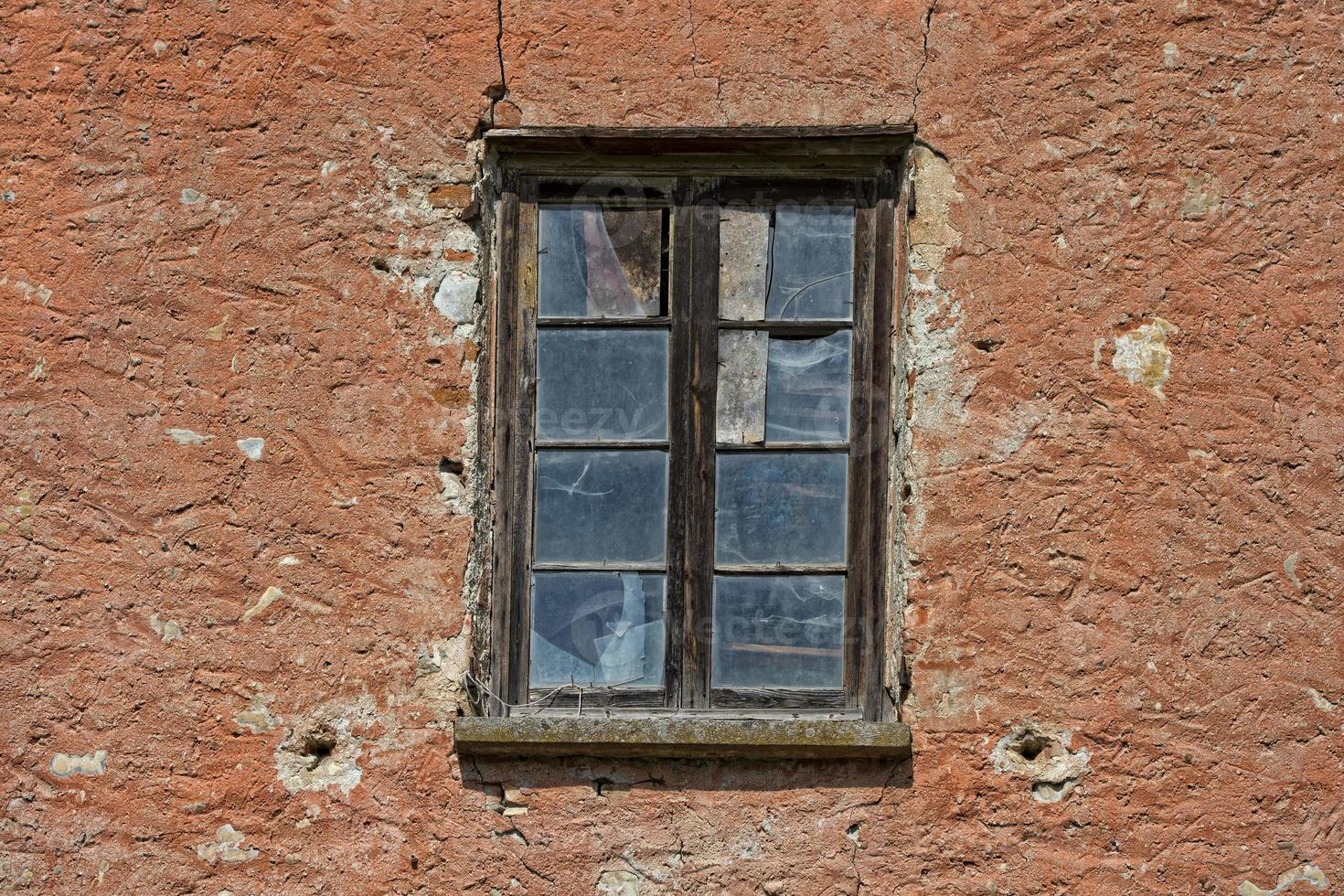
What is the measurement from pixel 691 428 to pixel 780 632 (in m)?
0.56

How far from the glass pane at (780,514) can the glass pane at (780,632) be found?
0.06m

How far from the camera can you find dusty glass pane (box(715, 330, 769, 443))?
3.17 metres

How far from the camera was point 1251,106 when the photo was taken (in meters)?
2.99

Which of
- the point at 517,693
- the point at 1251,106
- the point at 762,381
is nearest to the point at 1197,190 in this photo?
the point at 1251,106

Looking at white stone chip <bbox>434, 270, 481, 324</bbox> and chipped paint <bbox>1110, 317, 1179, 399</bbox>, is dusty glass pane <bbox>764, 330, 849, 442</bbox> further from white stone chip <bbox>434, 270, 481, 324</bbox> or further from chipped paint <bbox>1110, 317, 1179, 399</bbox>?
white stone chip <bbox>434, 270, 481, 324</bbox>

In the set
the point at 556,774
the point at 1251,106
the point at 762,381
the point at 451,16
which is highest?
the point at 451,16

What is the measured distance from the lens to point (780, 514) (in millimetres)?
3172

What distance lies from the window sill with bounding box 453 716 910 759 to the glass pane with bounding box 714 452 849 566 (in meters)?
0.44

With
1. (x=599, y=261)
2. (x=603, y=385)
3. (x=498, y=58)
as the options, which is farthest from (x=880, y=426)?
(x=498, y=58)

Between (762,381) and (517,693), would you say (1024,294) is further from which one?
(517,693)

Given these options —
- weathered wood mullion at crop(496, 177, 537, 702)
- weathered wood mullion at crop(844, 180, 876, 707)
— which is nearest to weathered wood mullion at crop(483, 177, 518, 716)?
weathered wood mullion at crop(496, 177, 537, 702)

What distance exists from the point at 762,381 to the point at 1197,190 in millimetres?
1125

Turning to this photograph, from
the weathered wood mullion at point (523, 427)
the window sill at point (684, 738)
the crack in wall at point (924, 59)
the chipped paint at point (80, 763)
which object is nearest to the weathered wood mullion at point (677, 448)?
the window sill at point (684, 738)

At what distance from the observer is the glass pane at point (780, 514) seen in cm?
317
